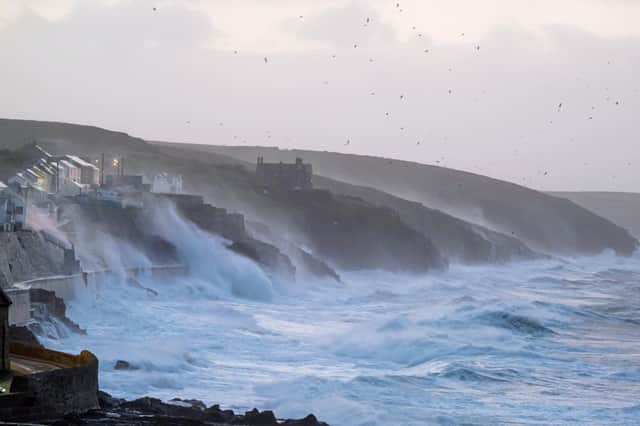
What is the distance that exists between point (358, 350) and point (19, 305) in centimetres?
854

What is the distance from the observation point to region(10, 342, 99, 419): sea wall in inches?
615

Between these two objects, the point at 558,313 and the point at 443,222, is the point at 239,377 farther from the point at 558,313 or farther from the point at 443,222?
the point at 443,222

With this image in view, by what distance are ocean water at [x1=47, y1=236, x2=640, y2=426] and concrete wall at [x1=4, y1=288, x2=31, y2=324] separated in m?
1.02

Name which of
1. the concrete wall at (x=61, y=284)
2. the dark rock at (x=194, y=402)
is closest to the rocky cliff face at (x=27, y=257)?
the concrete wall at (x=61, y=284)

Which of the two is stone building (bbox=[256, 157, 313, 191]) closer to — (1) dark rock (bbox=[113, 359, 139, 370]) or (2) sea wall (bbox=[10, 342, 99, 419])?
(1) dark rock (bbox=[113, 359, 139, 370])

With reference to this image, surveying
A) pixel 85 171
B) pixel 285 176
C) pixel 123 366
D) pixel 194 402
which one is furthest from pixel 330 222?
pixel 194 402

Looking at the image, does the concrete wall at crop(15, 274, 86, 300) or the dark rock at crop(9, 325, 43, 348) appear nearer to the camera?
the dark rock at crop(9, 325, 43, 348)

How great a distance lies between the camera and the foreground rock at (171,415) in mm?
16906

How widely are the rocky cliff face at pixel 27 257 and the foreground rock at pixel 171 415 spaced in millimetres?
8802

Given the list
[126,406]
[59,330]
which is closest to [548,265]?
[59,330]

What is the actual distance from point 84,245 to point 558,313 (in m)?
15.4

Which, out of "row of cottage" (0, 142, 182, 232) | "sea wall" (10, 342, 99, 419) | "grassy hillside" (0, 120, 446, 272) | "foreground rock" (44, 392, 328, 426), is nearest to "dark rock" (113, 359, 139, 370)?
"foreground rock" (44, 392, 328, 426)

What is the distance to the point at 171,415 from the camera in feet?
59.8

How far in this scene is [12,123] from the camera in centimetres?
11075
